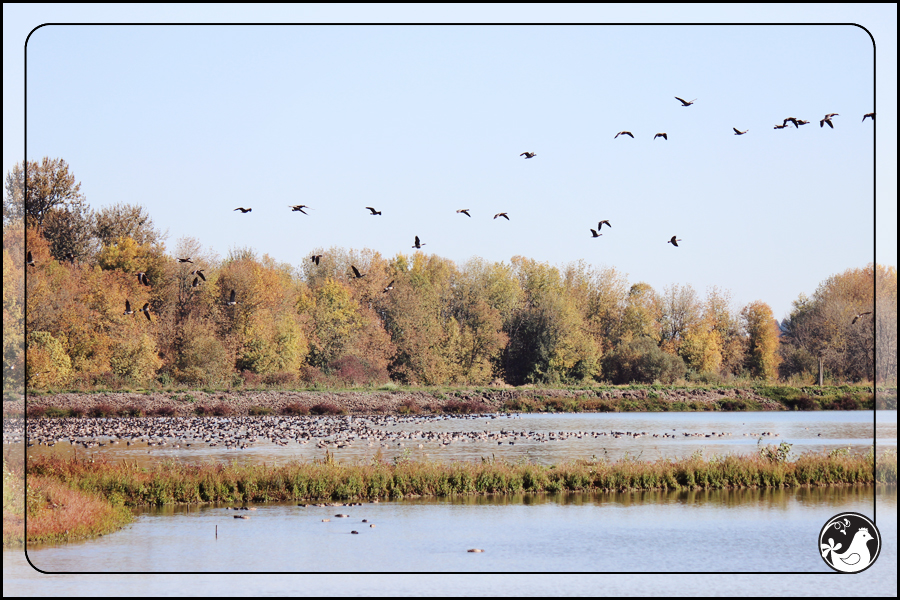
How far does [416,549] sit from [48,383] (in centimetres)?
3218

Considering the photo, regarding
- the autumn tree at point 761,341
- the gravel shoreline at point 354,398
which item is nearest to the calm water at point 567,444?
the gravel shoreline at point 354,398

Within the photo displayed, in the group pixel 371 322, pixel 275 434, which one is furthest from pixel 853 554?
pixel 371 322

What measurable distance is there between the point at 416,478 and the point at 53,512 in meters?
7.66

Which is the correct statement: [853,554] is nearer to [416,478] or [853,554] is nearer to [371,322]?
[416,478]

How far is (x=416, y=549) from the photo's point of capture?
1544cm

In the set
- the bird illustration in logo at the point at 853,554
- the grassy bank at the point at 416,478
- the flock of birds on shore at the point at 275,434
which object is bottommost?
the flock of birds on shore at the point at 275,434

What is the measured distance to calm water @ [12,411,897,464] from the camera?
1054 inches

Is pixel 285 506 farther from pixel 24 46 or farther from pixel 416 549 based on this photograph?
pixel 24 46

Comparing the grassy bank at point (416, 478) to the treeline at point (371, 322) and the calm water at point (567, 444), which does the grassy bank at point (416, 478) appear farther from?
the treeline at point (371, 322)

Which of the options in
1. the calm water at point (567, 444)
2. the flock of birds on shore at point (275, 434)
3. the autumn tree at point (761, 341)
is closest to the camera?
the calm water at point (567, 444)

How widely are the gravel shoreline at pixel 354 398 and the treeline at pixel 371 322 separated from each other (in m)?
1.95

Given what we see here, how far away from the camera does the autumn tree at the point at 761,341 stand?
5759cm

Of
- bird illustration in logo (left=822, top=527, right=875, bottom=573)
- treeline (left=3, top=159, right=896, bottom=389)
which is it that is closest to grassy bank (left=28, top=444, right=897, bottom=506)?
bird illustration in logo (left=822, top=527, right=875, bottom=573)

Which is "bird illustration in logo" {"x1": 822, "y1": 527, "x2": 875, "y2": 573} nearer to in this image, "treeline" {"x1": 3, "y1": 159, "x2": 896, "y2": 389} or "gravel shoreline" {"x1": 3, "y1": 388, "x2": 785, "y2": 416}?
"treeline" {"x1": 3, "y1": 159, "x2": 896, "y2": 389}
